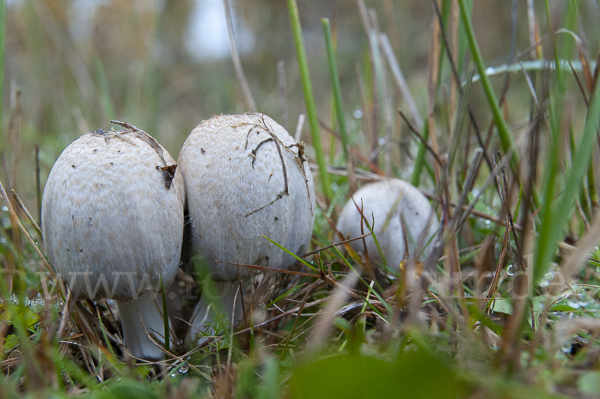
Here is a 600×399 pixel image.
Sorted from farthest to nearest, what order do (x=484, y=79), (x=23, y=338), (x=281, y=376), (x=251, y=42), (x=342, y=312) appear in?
(x=251, y=42), (x=484, y=79), (x=342, y=312), (x=281, y=376), (x=23, y=338)

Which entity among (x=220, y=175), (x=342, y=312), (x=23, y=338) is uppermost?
(x=220, y=175)

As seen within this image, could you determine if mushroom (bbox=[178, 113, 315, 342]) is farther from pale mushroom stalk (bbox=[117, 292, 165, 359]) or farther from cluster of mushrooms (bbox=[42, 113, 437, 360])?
pale mushroom stalk (bbox=[117, 292, 165, 359])

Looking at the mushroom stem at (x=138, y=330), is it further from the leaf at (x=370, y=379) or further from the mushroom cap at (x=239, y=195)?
the leaf at (x=370, y=379)

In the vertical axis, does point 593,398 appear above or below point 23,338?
below

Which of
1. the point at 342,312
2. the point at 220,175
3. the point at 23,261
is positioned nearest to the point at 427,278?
the point at 342,312

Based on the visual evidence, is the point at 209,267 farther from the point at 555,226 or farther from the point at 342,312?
the point at 555,226

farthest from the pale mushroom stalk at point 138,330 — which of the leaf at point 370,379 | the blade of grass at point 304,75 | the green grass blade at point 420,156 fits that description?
the green grass blade at point 420,156

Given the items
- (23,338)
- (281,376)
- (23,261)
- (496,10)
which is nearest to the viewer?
(23,338)
